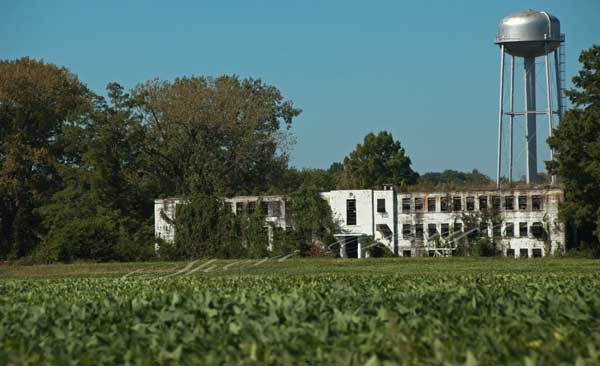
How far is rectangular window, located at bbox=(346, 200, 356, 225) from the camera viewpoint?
96.1 m

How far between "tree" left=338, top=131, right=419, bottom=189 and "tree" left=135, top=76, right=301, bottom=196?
27169 mm

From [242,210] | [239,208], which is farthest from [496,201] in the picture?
[239,208]

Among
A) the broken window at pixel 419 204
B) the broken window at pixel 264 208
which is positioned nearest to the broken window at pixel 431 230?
the broken window at pixel 419 204

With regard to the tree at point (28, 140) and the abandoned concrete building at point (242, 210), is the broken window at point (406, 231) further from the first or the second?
→ the tree at point (28, 140)

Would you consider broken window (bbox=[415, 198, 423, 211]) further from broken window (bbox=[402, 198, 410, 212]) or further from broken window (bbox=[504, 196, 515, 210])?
broken window (bbox=[504, 196, 515, 210])

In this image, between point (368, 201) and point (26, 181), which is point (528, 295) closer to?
point (368, 201)

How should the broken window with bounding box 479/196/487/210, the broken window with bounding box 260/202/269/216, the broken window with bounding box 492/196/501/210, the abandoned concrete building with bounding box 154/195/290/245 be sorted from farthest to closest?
the broken window with bounding box 260/202/269/216 → the abandoned concrete building with bounding box 154/195/290/245 → the broken window with bounding box 492/196/501/210 → the broken window with bounding box 479/196/487/210

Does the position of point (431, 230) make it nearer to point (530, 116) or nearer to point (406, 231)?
point (406, 231)

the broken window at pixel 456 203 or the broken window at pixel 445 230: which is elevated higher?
the broken window at pixel 456 203

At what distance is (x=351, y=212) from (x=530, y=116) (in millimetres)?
15578

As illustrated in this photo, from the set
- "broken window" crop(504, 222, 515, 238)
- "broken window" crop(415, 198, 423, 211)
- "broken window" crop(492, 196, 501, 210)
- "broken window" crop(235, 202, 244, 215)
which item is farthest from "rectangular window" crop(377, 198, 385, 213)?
"broken window" crop(235, 202, 244, 215)

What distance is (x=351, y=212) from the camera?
3792 inches

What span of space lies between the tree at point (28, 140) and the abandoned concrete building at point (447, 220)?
980 inches

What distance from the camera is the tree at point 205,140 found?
108 meters
